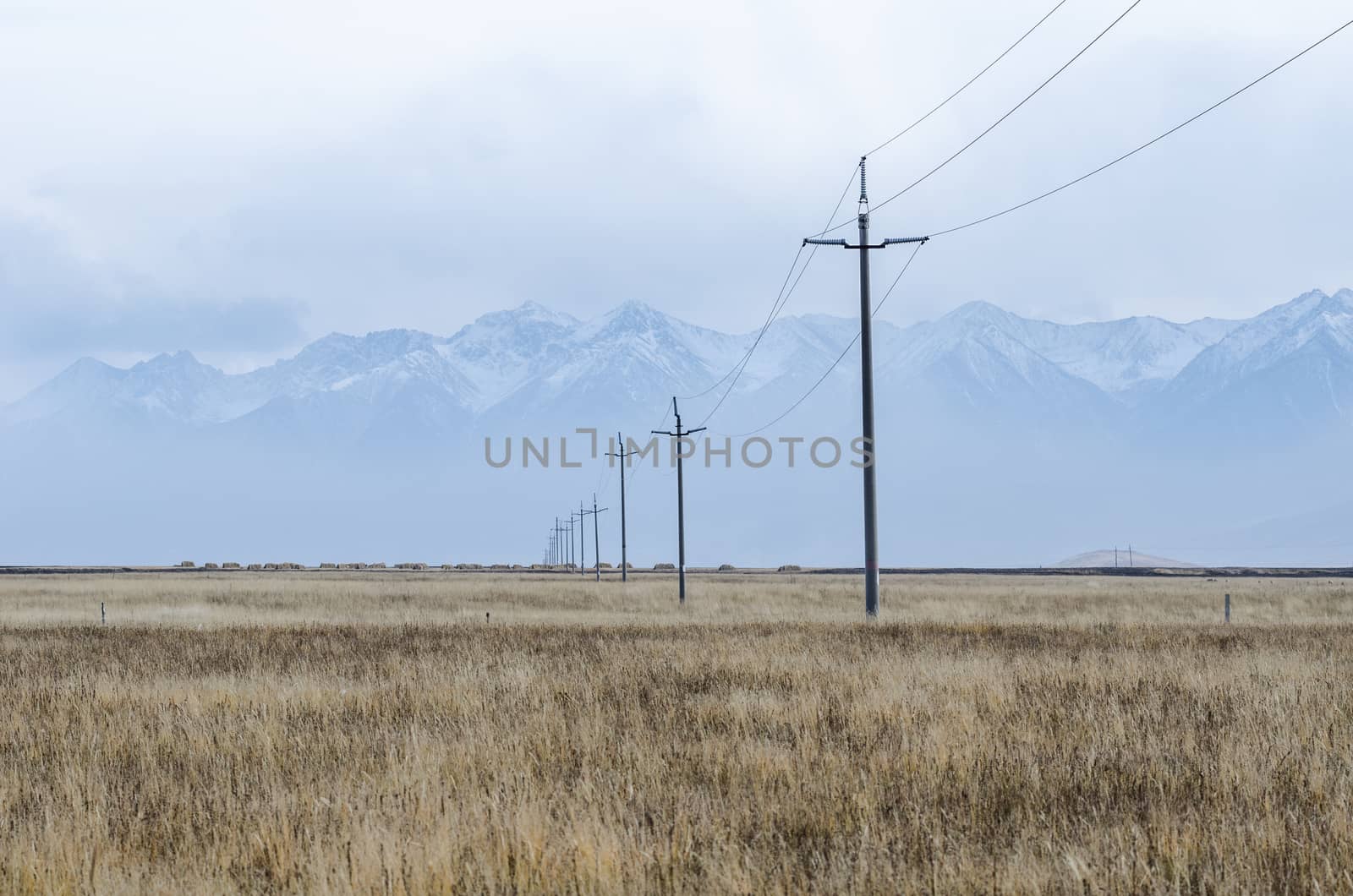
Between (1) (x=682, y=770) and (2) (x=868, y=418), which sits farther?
(2) (x=868, y=418)

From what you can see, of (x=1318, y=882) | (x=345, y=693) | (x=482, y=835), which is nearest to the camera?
(x=1318, y=882)

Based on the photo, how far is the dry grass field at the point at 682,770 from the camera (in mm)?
5836

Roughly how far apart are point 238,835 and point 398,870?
5.20 ft

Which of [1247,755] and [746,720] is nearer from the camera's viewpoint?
[1247,755]

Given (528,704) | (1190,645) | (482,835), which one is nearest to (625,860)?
(482,835)

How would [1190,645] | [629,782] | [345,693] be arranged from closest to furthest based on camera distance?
[629,782]
[345,693]
[1190,645]

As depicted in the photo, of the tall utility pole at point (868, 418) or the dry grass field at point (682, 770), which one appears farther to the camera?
the tall utility pole at point (868, 418)

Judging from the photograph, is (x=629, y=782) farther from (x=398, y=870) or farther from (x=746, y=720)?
(x=746, y=720)

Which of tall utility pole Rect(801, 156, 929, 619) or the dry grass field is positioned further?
tall utility pole Rect(801, 156, 929, 619)

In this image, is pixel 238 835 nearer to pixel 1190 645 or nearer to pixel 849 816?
pixel 849 816

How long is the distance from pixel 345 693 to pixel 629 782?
6.43 m

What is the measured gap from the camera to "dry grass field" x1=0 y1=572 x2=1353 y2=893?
5836mm

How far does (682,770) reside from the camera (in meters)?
8.38

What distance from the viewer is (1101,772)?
8.11 meters
